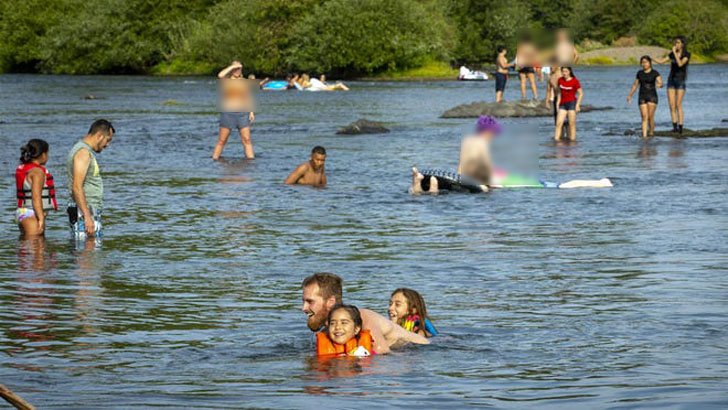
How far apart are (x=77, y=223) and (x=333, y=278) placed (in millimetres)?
6002

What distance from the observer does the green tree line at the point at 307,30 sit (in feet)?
272

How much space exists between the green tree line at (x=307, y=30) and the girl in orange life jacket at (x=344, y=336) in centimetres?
7257

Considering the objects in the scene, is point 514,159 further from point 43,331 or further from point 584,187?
point 43,331

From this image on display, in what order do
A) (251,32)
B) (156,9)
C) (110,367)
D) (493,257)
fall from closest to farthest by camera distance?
(110,367), (493,257), (251,32), (156,9)

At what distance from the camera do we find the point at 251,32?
90.6 meters

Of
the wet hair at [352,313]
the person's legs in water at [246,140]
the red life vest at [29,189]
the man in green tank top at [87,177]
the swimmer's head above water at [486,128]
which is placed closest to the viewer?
the wet hair at [352,313]

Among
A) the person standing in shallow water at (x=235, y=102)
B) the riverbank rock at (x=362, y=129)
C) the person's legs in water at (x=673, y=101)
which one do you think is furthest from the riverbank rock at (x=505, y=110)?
the person standing in shallow water at (x=235, y=102)

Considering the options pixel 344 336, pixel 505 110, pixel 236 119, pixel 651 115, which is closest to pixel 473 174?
pixel 236 119

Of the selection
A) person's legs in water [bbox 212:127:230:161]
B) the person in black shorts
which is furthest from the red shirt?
person's legs in water [bbox 212:127:230:161]

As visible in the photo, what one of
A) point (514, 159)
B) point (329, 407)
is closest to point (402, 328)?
point (329, 407)

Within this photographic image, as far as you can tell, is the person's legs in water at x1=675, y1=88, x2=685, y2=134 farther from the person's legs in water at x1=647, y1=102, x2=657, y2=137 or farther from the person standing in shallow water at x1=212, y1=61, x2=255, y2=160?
the person standing in shallow water at x1=212, y1=61, x2=255, y2=160

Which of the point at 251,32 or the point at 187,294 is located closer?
the point at 187,294

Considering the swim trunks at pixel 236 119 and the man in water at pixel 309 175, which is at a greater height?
the swim trunks at pixel 236 119

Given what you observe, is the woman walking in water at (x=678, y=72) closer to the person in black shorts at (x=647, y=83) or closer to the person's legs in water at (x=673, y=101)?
the person's legs in water at (x=673, y=101)
